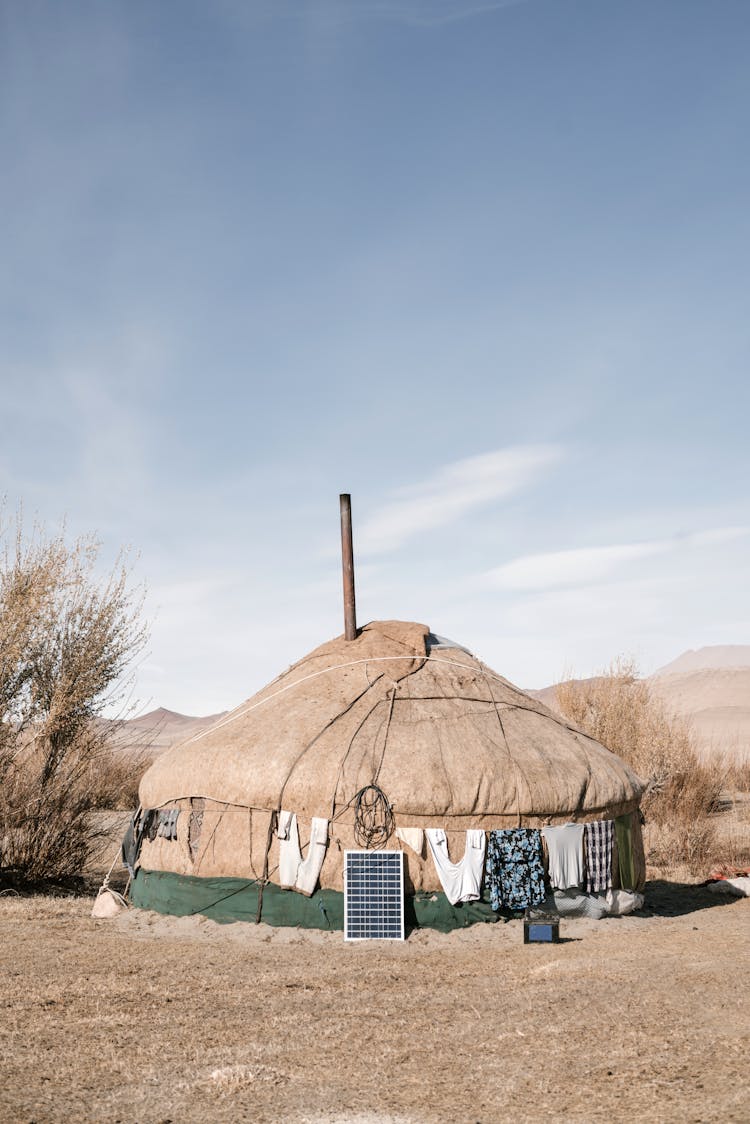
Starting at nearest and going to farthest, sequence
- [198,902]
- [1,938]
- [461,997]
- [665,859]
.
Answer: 1. [461,997]
2. [1,938]
3. [198,902]
4. [665,859]

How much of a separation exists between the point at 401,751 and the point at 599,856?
8.01 ft

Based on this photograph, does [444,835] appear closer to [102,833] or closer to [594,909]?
[594,909]

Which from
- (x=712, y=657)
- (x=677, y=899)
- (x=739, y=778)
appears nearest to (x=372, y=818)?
(x=677, y=899)

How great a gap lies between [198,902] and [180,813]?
3.20ft

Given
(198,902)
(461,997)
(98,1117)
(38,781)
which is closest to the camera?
(98,1117)

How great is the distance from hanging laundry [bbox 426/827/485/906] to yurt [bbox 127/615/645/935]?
0.05 feet

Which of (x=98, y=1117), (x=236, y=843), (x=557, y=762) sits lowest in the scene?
(x=98, y=1117)

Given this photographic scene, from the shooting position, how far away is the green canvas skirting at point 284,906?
10.3 metres

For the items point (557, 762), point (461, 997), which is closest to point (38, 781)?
point (557, 762)

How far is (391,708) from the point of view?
1125 cm

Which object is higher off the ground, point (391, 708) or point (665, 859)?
point (391, 708)

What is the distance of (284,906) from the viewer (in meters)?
10.4

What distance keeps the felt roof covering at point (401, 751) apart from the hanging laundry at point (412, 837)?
0.13m

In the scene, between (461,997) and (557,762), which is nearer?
(461,997)
